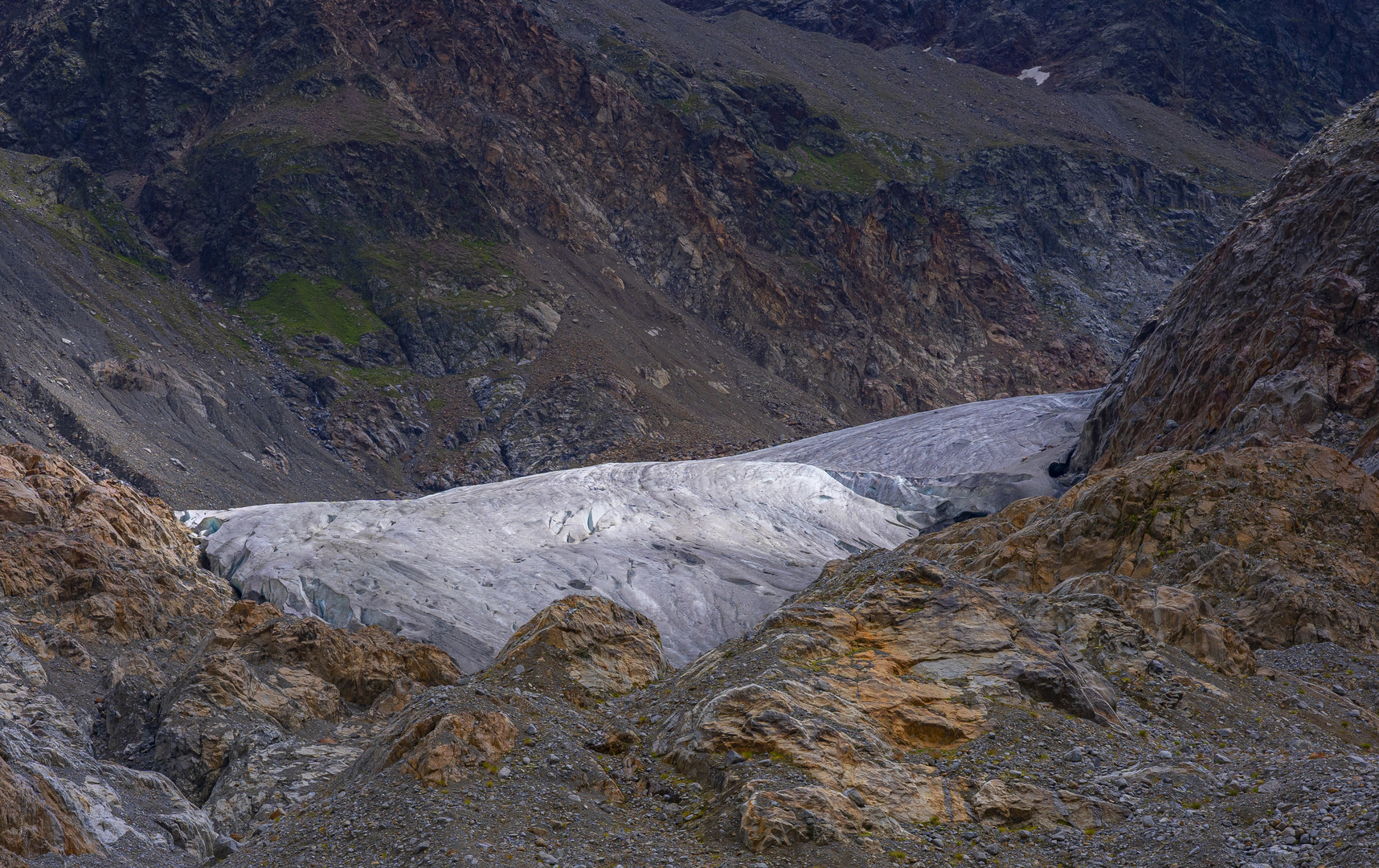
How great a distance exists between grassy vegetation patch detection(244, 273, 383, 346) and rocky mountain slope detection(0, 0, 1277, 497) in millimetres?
275

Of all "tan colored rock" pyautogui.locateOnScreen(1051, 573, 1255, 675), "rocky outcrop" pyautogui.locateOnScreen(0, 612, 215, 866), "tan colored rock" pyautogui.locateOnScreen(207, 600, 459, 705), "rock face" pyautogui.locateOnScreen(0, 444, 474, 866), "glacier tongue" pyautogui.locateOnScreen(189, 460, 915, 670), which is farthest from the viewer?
"glacier tongue" pyautogui.locateOnScreen(189, 460, 915, 670)

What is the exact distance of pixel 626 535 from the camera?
43031 mm

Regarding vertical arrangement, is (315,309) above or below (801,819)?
below

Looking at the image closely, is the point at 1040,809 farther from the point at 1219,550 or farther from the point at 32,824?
the point at 32,824

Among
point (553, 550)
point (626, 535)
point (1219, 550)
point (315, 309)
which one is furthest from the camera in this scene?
point (315, 309)

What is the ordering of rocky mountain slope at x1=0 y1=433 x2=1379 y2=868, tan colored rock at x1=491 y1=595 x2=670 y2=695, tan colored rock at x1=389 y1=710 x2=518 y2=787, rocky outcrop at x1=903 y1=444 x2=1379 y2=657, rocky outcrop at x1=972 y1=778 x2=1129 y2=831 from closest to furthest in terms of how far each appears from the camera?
rocky mountain slope at x1=0 y1=433 x2=1379 y2=868 → rocky outcrop at x1=972 y1=778 x2=1129 y2=831 → tan colored rock at x1=389 y1=710 x2=518 y2=787 → tan colored rock at x1=491 y1=595 x2=670 y2=695 → rocky outcrop at x1=903 y1=444 x2=1379 y2=657

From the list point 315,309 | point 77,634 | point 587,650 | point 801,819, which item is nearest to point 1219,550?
point 587,650

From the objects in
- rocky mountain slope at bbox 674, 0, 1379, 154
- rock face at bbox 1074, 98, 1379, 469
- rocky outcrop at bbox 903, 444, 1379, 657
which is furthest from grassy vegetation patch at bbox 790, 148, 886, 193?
rocky outcrop at bbox 903, 444, 1379, 657

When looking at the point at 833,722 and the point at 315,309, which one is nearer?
the point at 833,722

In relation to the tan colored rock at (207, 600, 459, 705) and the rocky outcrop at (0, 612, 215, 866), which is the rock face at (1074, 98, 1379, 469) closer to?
the tan colored rock at (207, 600, 459, 705)

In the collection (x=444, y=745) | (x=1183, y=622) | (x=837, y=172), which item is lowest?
(x=444, y=745)

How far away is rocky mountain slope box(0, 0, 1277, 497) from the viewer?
82500mm

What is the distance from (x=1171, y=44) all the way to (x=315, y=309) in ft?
430

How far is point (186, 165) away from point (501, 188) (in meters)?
30.0
